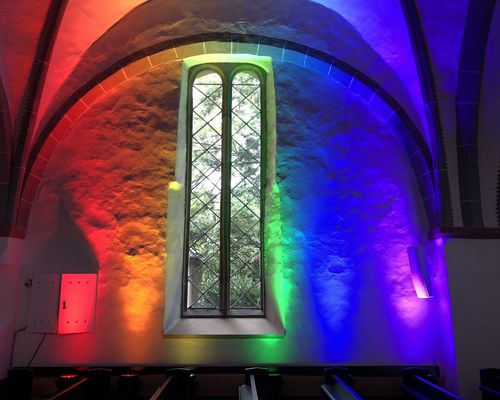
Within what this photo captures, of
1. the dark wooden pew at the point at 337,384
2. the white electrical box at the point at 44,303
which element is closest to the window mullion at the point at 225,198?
the dark wooden pew at the point at 337,384

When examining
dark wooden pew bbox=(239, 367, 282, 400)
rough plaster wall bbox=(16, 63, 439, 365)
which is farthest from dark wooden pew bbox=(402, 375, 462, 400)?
dark wooden pew bbox=(239, 367, 282, 400)

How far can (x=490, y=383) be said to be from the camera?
452 centimetres

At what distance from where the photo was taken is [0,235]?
5113 mm

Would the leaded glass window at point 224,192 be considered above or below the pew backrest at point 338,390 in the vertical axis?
above

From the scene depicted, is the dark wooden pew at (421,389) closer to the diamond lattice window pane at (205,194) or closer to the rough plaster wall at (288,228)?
the rough plaster wall at (288,228)

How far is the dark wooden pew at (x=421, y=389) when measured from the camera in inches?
162

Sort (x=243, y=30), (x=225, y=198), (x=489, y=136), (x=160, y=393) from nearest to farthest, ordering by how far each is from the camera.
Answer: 1. (x=160, y=393)
2. (x=489, y=136)
3. (x=243, y=30)
4. (x=225, y=198)

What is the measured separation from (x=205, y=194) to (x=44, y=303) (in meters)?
2.19

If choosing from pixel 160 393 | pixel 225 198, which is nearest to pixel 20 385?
pixel 160 393

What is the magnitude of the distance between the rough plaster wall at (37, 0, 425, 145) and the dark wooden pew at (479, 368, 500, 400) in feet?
8.86

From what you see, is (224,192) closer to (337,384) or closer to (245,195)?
(245,195)

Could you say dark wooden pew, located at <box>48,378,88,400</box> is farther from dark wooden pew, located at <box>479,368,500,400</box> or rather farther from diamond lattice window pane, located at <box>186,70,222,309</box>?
dark wooden pew, located at <box>479,368,500,400</box>

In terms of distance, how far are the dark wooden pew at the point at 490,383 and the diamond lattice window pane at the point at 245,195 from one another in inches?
95.4

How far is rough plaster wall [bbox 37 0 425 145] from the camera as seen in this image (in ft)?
18.2
